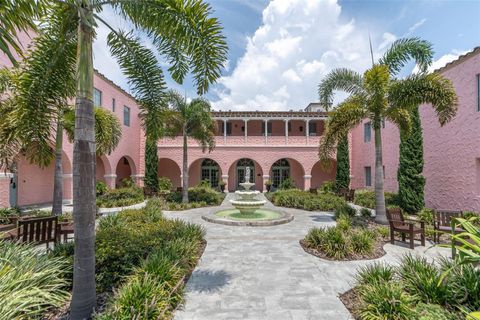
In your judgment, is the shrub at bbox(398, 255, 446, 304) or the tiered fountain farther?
the tiered fountain

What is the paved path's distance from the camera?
11.7 ft

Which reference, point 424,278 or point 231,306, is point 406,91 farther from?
point 231,306

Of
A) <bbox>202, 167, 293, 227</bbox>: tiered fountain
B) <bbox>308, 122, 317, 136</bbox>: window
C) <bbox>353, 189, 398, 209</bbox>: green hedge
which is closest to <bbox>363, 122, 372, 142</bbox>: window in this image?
<bbox>308, 122, 317, 136</bbox>: window

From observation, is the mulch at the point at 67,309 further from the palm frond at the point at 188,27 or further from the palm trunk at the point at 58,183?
the palm trunk at the point at 58,183

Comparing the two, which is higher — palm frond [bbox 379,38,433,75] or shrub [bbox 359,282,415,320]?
palm frond [bbox 379,38,433,75]

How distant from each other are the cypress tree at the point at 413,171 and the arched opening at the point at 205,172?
16126 millimetres

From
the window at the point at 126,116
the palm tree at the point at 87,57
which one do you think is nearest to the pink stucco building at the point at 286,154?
the window at the point at 126,116

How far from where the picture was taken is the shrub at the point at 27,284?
283cm

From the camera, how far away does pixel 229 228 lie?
29.1 ft

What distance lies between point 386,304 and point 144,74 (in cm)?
608

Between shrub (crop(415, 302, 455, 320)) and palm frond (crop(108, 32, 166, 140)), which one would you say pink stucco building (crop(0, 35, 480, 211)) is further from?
shrub (crop(415, 302, 455, 320))

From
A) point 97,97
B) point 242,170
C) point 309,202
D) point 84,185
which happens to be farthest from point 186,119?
point 84,185

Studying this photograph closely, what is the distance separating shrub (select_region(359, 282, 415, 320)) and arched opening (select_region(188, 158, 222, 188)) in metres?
20.9

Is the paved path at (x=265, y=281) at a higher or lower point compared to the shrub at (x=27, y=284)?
lower
